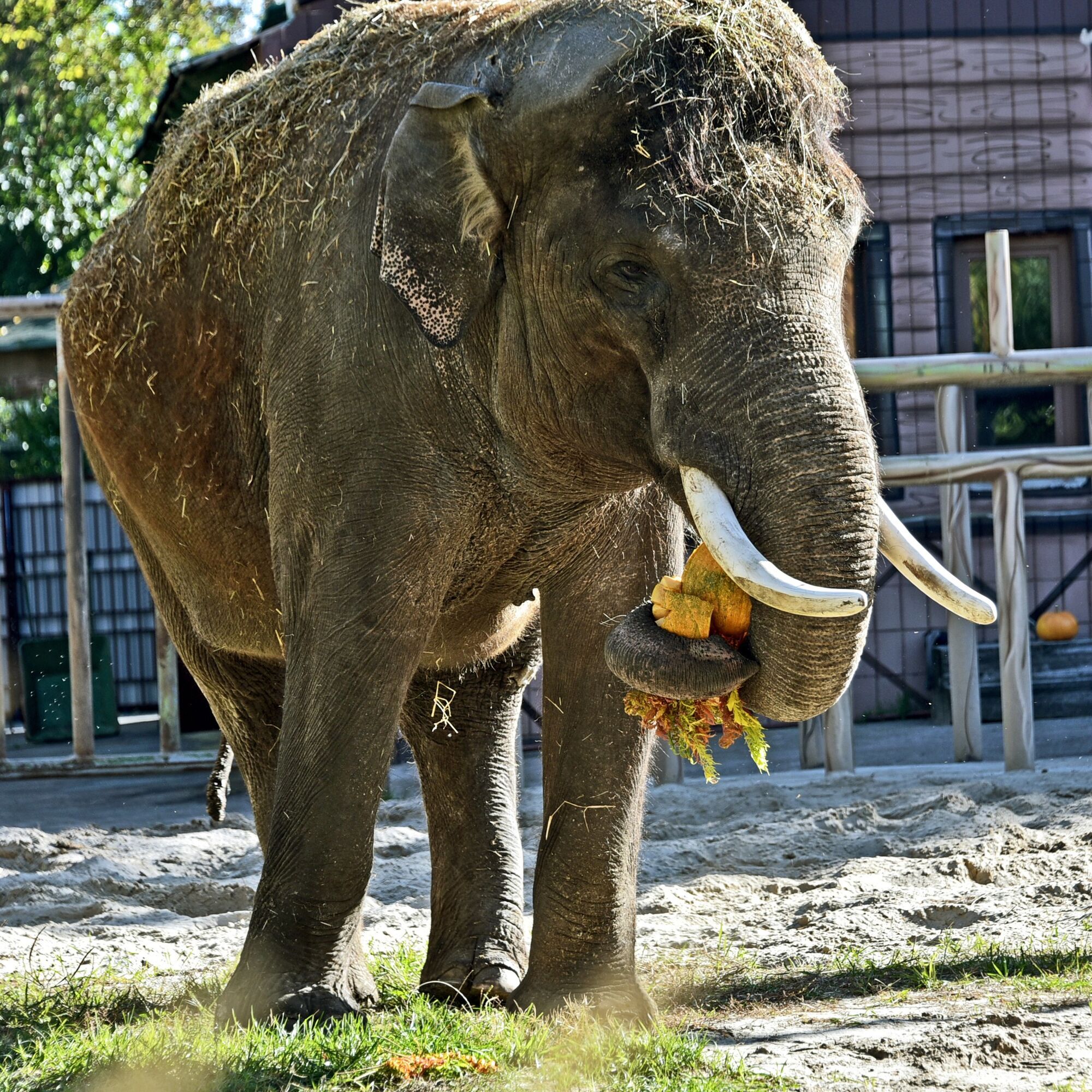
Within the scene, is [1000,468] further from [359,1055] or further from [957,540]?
[359,1055]

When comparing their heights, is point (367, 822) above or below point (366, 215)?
below

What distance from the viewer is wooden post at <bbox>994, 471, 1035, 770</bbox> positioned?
8.05 metres

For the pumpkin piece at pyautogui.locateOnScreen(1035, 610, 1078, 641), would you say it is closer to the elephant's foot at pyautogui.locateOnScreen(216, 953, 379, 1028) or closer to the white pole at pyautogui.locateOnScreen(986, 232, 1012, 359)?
the white pole at pyautogui.locateOnScreen(986, 232, 1012, 359)

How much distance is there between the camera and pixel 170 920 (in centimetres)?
580

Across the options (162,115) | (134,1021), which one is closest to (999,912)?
(134,1021)

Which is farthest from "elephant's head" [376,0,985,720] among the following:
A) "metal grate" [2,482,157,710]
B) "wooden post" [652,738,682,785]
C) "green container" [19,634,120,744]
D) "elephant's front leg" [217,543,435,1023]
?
"metal grate" [2,482,157,710]

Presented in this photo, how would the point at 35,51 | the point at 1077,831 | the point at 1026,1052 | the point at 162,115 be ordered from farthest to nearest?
the point at 35,51 → the point at 162,115 → the point at 1077,831 → the point at 1026,1052

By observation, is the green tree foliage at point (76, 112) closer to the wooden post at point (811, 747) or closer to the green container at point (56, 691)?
the green container at point (56, 691)

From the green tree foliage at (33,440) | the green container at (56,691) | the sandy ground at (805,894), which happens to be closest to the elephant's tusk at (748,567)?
the sandy ground at (805,894)

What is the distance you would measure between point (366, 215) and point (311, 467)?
0.62m

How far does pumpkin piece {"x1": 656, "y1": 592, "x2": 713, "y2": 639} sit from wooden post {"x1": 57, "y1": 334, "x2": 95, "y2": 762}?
6.51 m

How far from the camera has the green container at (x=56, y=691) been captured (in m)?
12.7

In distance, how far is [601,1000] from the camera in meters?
4.20

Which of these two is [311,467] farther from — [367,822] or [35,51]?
[35,51]
